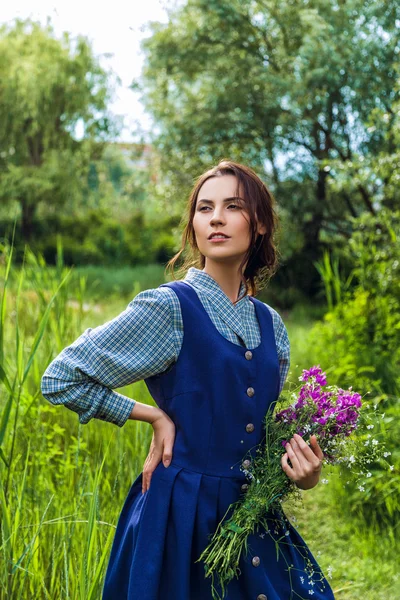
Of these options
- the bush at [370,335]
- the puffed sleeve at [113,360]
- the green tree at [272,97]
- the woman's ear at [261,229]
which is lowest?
the bush at [370,335]

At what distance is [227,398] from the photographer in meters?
1.57

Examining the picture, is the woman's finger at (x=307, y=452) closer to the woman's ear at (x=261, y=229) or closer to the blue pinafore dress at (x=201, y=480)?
the blue pinafore dress at (x=201, y=480)

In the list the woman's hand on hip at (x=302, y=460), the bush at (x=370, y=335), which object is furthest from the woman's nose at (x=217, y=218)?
the bush at (x=370, y=335)

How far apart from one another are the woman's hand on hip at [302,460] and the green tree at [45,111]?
47.5ft

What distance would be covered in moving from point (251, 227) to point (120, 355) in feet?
1.51

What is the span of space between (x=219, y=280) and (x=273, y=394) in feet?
1.00

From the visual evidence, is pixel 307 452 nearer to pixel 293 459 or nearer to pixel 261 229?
pixel 293 459

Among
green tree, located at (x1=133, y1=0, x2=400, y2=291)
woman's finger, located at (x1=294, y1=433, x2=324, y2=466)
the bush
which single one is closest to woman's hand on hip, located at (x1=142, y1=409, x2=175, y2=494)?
woman's finger, located at (x1=294, y1=433, x2=324, y2=466)

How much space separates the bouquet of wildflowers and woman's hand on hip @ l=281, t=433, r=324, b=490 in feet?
0.10

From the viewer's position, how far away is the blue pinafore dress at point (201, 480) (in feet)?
5.06

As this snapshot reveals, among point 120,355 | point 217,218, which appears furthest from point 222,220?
point 120,355

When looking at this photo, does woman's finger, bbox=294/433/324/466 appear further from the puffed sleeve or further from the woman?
the puffed sleeve

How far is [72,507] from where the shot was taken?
2424 mm

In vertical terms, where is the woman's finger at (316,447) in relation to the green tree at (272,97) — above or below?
below
